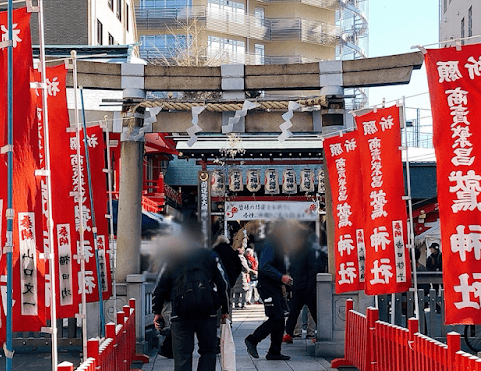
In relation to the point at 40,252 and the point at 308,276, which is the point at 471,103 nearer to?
the point at 40,252

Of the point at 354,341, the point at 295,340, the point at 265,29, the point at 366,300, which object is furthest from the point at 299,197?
the point at 265,29

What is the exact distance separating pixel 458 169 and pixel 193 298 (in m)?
3.33

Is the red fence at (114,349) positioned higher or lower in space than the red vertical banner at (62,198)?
lower

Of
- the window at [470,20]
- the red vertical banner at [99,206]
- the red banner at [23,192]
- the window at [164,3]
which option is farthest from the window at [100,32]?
the red banner at [23,192]

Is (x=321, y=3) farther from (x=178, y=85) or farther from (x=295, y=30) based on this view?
(x=178, y=85)

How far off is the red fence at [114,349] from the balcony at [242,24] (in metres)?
44.3

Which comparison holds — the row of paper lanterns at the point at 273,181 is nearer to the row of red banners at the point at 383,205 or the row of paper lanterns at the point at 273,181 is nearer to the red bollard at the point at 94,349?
the row of red banners at the point at 383,205

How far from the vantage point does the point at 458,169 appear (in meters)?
7.83

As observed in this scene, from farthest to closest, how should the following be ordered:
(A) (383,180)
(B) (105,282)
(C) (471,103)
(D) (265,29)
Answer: (D) (265,29), (B) (105,282), (A) (383,180), (C) (471,103)

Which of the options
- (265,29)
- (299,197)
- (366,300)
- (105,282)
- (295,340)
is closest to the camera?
(105,282)

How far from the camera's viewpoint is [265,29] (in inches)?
2334

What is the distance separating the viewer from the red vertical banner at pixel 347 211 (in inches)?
523

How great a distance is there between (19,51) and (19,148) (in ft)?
2.56

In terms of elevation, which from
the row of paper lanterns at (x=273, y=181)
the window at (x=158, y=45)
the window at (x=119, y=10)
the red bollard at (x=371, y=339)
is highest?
the window at (x=158, y=45)
